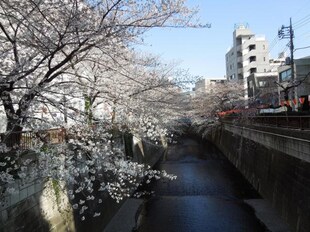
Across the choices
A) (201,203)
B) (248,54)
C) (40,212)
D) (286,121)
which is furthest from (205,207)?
(248,54)

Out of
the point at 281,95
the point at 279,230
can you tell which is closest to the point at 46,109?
the point at 279,230

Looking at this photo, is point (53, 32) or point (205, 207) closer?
point (53, 32)

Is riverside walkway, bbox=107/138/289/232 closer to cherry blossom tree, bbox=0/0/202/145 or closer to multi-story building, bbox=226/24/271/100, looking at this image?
cherry blossom tree, bbox=0/0/202/145

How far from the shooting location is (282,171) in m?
14.8

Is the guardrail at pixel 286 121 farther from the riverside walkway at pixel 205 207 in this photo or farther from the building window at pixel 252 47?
the building window at pixel 252 47

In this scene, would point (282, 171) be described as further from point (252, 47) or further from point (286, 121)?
point (252, 47)

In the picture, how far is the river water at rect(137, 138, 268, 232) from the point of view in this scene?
14133 millimetres

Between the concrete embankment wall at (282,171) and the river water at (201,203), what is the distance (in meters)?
1.02

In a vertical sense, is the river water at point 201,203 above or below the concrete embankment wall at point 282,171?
below

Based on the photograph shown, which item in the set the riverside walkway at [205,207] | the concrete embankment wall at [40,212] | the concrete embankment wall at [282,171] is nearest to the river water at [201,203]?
the riverside walkway at [205,207]

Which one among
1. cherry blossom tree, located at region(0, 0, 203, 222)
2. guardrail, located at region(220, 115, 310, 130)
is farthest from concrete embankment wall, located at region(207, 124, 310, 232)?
cherry blossom tree, located at region(0, 0, 203, 222)

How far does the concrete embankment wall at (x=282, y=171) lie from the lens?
1177 cm

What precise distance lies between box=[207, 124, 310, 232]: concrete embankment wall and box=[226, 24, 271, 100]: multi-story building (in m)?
40.3

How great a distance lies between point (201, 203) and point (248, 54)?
50302 millimetres
